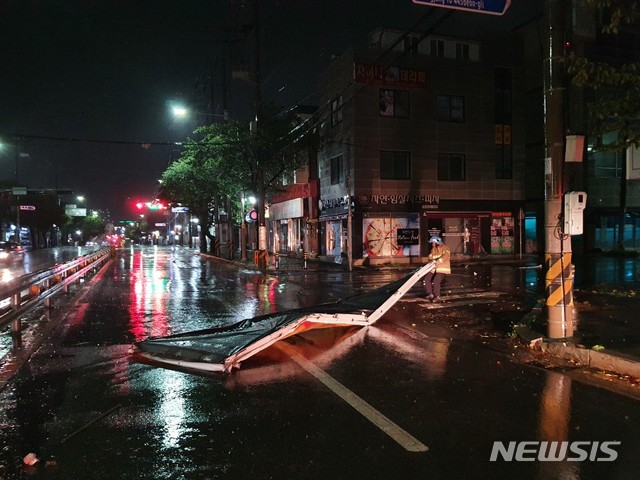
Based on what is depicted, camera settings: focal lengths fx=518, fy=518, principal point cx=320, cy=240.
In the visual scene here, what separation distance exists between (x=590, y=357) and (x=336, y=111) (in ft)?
83.2

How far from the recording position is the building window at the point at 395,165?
29.8m

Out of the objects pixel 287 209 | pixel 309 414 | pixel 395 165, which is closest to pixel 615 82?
pixel 309 414

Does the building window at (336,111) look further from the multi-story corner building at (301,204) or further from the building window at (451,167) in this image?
the building window at (451,167)

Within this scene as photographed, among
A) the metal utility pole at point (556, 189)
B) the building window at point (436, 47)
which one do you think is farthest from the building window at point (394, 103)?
the metal utility pole at point (556, 189)

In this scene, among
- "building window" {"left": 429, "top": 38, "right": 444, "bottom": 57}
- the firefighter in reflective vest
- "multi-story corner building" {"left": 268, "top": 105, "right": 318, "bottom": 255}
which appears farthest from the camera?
"multi-story corner building" {"left": 268, "top": 105, "right": 318, "bottom": 255}

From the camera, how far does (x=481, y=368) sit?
7.21 m

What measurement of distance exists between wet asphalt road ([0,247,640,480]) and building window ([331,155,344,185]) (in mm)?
22270

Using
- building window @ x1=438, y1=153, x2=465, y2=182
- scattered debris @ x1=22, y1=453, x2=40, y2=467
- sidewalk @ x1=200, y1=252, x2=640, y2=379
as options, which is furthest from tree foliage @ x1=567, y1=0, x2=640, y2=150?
building window @ x1=438, y1=153, x2=465, y2=182

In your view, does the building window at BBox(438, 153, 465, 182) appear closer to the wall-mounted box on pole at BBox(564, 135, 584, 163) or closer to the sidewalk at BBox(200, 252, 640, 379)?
the sidewalk at BBox(200, 252, 640, 379)

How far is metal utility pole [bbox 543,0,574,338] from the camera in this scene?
825 cm

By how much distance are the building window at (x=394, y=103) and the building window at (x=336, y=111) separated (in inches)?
101

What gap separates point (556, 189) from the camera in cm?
836

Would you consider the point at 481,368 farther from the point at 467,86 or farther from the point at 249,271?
the point at 467,86

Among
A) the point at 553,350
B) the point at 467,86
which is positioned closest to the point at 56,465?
the point at 553,350
